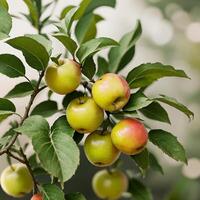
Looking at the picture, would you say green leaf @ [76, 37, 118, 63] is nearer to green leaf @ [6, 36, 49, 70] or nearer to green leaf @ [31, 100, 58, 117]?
green leaf @ [6, 36, 49, 70]

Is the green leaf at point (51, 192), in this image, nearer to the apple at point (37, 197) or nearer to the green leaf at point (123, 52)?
the apple at point (37, 197)

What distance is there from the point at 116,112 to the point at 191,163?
47.9 inches

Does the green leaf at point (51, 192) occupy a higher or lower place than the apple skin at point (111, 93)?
lower

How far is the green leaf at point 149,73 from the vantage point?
0.68 metres

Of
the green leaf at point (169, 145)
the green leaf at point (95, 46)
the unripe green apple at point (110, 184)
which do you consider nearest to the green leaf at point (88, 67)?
the green leaf at point (95, 46)

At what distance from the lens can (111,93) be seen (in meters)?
0.65

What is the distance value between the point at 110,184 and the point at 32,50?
36 cm

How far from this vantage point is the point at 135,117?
0.70 metres

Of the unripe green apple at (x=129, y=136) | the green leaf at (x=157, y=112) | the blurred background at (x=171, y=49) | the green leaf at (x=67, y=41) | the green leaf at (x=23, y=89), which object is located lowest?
the blurred background at (x=171, y=49)

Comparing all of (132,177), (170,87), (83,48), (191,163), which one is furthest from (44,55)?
(170,87)

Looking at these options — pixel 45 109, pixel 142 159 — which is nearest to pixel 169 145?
pixel 142 159

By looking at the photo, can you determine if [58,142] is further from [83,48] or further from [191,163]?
[191,163]

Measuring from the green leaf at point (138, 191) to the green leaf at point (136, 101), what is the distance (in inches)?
11.6

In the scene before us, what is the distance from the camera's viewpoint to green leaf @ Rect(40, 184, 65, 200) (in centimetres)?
67
